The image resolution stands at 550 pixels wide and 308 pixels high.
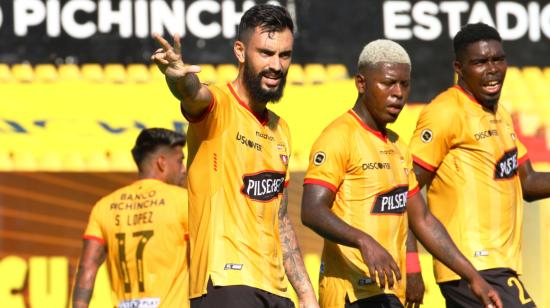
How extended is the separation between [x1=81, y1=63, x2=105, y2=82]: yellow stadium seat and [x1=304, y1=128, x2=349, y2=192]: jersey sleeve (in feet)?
21.5

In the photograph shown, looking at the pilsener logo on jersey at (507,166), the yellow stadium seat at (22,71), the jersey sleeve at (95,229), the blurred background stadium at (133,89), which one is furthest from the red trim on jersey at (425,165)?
the yellow stadium seat at (22,71)

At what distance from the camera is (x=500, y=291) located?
22.5 feet

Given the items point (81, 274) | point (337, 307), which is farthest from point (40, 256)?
point (337, 307)

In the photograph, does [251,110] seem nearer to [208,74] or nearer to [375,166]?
[375,166]

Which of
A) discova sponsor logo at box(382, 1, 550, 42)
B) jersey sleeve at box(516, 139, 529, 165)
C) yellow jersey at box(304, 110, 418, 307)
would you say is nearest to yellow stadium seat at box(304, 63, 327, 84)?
discova sponsor logo at box(382, 1, 550, 42)

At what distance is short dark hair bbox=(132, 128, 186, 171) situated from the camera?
8492mm

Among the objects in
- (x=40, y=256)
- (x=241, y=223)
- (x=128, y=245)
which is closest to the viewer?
(x=241, y=223)

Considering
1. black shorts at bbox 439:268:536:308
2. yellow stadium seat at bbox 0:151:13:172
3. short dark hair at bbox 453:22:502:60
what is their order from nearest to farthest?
black shorts at bbox 439:268:536:308
short dark hair at bbox 453:22:502:60
yellow stadium seat at bbox 0:151:13:172

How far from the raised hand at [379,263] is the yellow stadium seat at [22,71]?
24.4 ft

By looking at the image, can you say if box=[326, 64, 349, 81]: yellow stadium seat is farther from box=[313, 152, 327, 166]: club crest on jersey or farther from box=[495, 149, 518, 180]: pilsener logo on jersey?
box=[313, 152, 327, 166]: club crest on jersey

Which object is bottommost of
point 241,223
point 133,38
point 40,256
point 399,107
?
point 40,256

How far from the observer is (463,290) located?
22.8 feet

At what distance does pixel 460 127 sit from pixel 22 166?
19.2 feet

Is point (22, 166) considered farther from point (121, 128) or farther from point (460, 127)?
point (460, 127)
